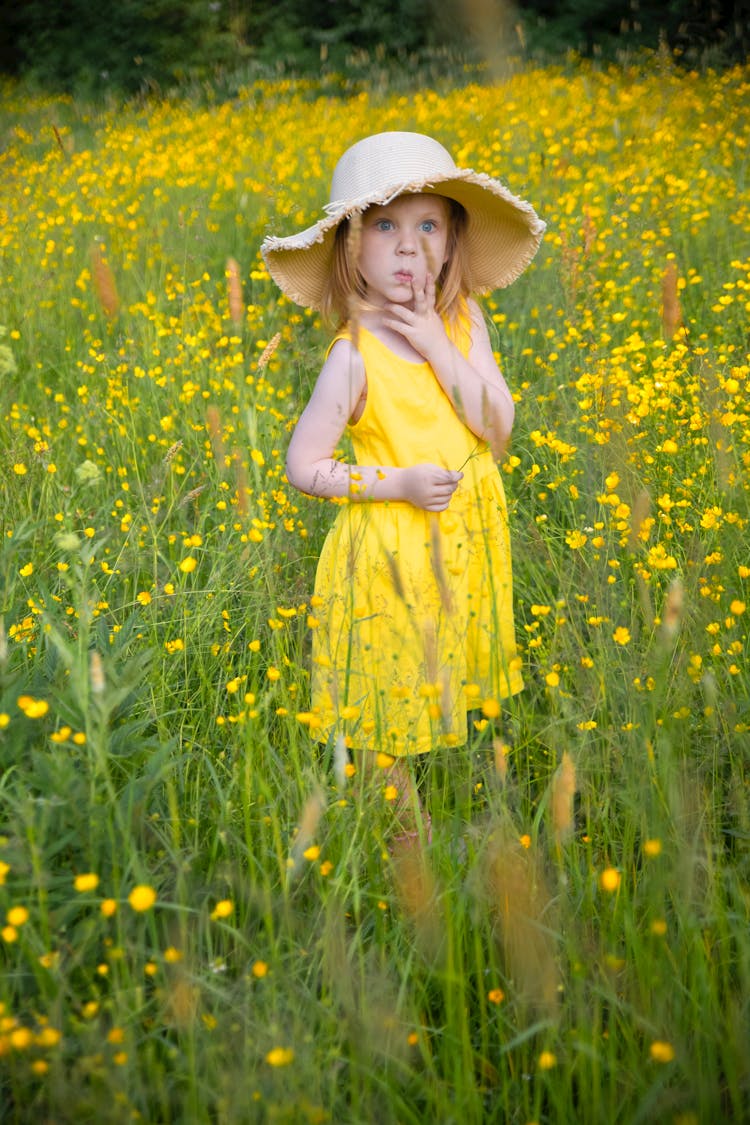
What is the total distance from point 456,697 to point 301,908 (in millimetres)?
501

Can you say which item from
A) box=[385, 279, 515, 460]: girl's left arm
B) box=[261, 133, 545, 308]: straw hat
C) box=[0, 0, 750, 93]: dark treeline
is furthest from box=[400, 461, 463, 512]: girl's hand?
box=[0, 0, 750, 93]: dark treeline

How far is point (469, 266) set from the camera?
2.48 m

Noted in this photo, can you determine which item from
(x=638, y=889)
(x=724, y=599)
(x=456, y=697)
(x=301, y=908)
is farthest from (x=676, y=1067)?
(x=724, y=599)

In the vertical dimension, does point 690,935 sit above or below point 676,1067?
above

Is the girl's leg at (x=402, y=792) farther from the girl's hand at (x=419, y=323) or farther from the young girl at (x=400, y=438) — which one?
the girl's hand at (x=419, y=323)

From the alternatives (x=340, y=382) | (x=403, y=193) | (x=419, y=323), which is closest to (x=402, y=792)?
(x=340, y=382)

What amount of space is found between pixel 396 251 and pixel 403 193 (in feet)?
0.42

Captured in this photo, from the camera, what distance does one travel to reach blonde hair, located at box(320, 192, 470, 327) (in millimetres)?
2275

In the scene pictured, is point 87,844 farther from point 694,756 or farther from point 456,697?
point 694,756

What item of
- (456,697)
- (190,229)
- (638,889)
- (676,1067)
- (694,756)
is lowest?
(676,1067)

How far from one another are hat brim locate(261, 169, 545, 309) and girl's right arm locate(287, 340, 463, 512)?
0.30 m

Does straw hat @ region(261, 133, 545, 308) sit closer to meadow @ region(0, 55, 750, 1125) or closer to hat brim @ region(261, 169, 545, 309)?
hat brim @ region(261, 169, 545, 309)

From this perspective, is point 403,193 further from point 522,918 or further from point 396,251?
point 522,918

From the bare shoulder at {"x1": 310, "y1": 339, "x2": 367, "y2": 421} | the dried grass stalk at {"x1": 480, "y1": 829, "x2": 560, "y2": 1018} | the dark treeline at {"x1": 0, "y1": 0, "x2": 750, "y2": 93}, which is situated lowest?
the dried grass stalk at {"x1": 480, "y1": 829, "x2": 560, "y2": 1018}
